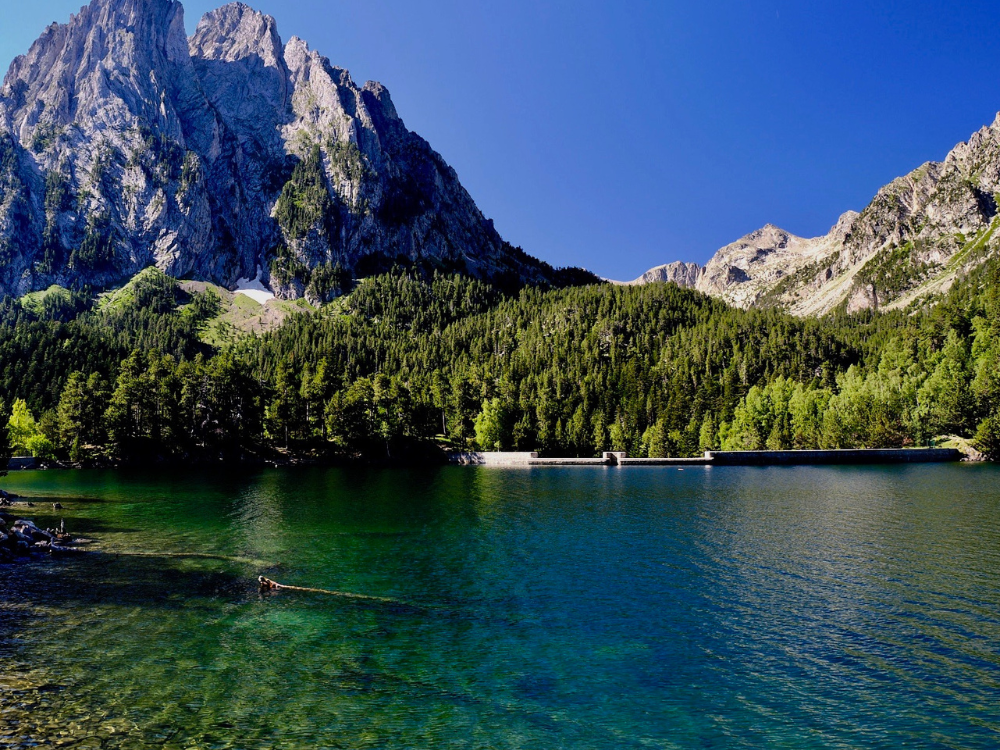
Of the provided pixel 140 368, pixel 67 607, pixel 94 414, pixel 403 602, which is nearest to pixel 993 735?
pixel 403 602

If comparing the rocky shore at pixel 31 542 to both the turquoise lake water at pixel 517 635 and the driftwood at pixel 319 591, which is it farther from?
the driftwood at pixel 319 591

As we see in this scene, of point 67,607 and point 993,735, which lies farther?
point 67,607

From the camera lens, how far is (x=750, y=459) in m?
144

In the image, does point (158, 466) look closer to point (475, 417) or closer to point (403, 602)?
point (475, 417)

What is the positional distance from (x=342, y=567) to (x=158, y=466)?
119050 mm

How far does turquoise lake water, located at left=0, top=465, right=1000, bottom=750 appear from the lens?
1966 centimetres

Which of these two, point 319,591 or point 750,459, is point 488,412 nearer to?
point 750,459

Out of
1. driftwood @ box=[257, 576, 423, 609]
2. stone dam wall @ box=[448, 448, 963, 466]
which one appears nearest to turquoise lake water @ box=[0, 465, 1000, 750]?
driftwood @ box=[257, 576, 423, 609]

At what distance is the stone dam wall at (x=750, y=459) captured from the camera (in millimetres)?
131500

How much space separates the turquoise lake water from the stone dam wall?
83931 millimetres

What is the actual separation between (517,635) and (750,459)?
428 feet

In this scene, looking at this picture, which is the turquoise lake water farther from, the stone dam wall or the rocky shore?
the stone dam wall

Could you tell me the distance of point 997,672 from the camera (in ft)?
75.0

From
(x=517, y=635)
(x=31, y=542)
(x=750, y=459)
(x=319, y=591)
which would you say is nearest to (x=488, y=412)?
(x=750, y=459)
